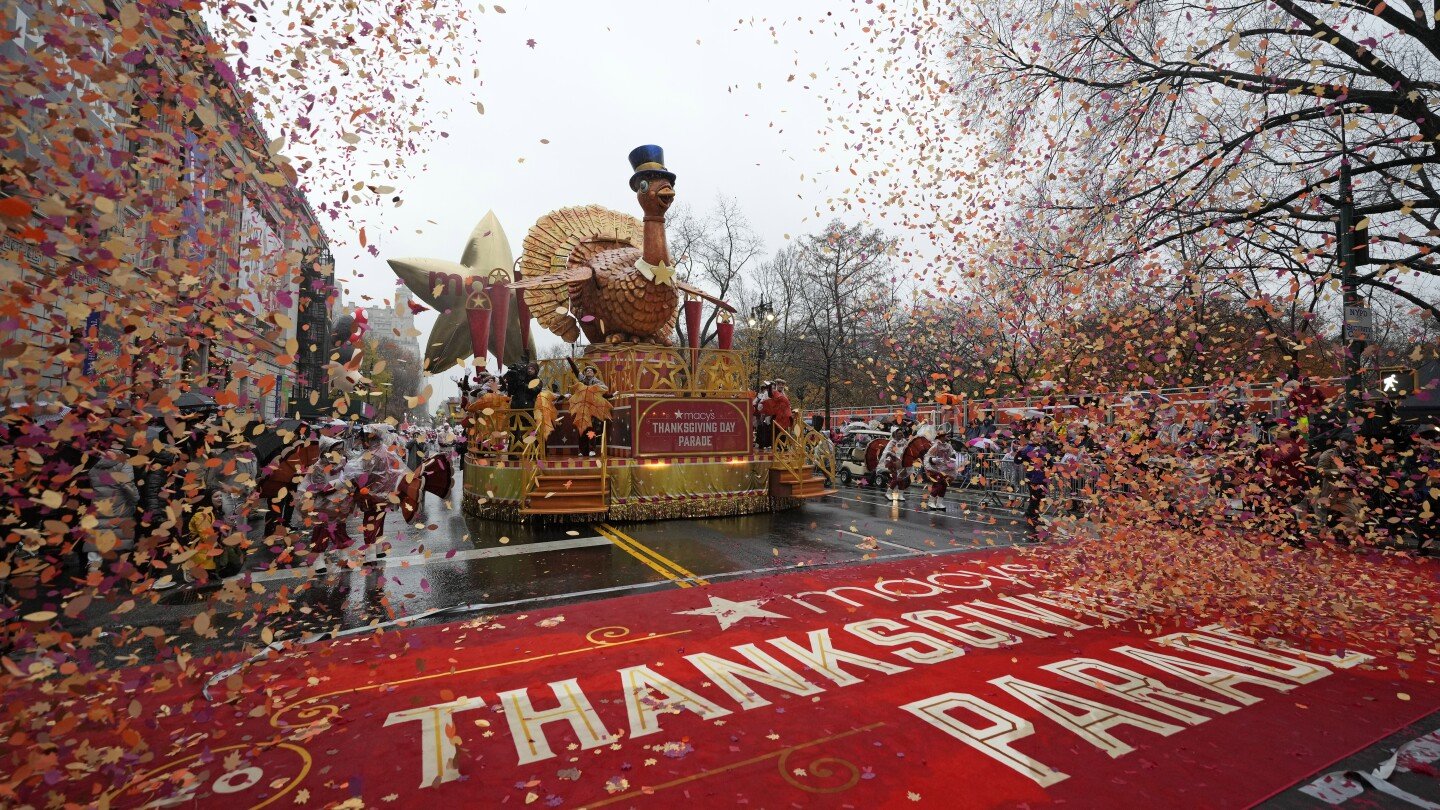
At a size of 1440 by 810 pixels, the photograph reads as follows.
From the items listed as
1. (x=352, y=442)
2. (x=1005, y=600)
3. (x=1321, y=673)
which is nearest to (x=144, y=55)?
(x=352, y=442)

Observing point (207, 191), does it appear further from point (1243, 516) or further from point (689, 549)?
point (1243, 516)

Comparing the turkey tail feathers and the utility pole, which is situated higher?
the turkey tail feathers

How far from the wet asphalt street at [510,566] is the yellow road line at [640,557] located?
0.7 inches

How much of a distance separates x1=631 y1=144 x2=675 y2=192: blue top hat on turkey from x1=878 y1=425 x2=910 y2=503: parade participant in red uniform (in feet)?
24.4

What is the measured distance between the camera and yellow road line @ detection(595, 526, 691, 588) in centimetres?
729

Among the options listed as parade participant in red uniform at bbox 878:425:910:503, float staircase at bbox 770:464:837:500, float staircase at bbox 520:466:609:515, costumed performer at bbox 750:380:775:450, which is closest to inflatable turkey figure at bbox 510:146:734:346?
costumed performer at bbox 750:380:775:450

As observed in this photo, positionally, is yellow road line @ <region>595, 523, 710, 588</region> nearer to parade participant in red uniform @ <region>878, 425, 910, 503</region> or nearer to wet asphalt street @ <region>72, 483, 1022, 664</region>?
wet asphalt street @ <region>72, 483, 1022, 664</region>

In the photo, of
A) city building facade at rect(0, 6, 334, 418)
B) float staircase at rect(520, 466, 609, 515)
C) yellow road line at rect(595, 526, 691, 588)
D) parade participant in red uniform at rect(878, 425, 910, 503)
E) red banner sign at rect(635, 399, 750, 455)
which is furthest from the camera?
parade participant in red uniform at rect(878, 425, 910, 503)

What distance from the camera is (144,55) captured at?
278 centimetres

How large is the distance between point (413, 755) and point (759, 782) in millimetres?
1952

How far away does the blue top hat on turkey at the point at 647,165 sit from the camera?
12625 millimetres

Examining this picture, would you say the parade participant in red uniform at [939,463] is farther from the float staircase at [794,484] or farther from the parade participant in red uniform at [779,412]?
the parade participant in red uniform at [779,412]

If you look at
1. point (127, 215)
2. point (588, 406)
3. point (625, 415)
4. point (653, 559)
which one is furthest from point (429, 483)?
point (127, 215)

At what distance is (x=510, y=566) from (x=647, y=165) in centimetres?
882
